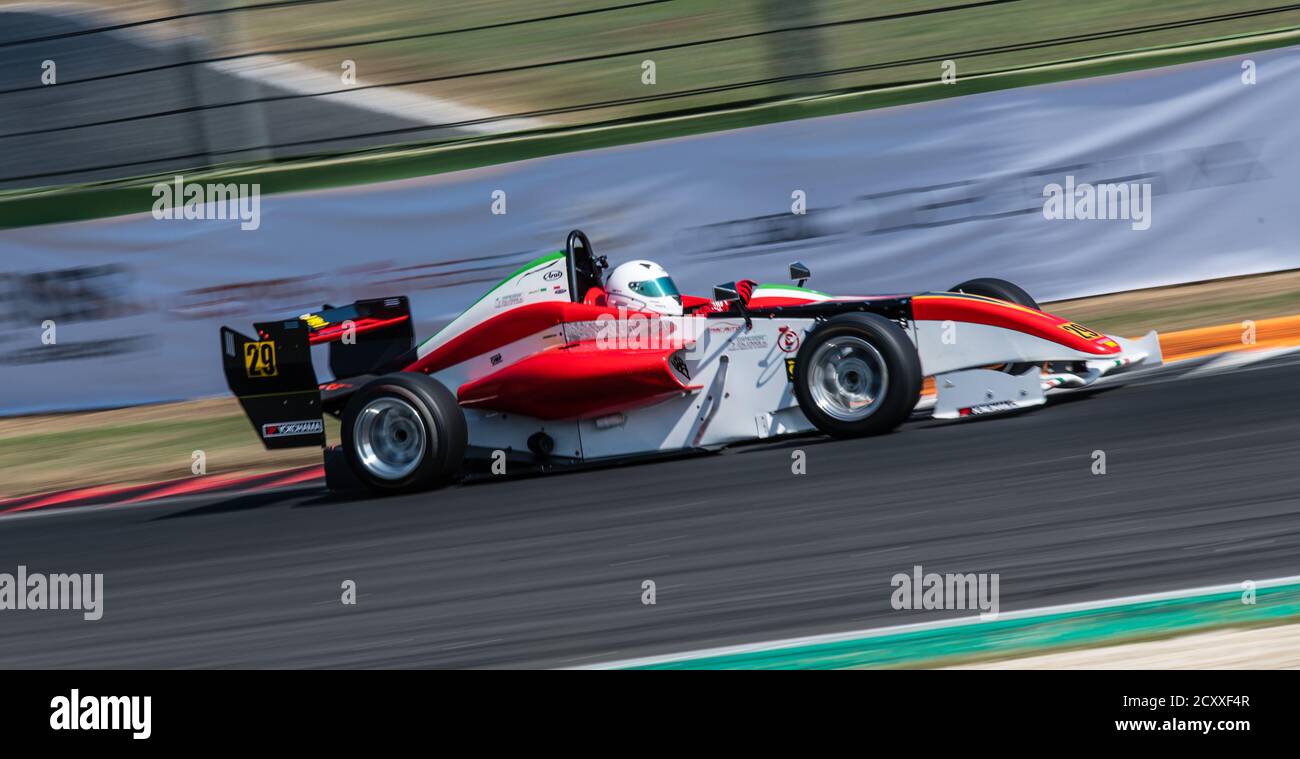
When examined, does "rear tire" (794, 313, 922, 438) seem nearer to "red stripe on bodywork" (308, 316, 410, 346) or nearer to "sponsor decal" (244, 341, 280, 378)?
"red stripe on bodywork" (308, 316, 410, 346)

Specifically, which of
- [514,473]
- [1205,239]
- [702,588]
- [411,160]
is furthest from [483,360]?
[1205,239]

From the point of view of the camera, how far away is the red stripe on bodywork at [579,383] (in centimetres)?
722

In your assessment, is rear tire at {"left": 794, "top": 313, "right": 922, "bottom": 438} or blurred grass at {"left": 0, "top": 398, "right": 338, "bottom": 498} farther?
blurred grass at {"left": 0, "top": 398, "right": 338, "bottom": 498}

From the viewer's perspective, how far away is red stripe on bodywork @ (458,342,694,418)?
23.7 feet

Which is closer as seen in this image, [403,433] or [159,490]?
[403,433]

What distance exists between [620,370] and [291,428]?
1.90m

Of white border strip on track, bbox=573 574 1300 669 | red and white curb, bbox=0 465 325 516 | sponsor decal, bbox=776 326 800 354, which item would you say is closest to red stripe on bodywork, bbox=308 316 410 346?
red and white curb, bbox=0 465 325 516

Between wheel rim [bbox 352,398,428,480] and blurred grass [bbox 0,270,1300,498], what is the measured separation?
208 cm

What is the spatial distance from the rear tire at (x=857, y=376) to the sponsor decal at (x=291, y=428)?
261 cm

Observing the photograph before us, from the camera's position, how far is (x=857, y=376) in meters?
7.04

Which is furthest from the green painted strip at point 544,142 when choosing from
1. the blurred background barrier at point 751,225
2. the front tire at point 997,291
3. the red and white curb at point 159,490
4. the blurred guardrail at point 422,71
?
the front tire at point 997,291

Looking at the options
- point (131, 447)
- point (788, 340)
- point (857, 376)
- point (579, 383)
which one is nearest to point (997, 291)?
point (857, 376)

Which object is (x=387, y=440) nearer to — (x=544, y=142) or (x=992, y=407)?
(x=992, y=407)

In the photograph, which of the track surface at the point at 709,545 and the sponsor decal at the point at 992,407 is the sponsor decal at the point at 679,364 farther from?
the sponsor decal at the point at 992,407
